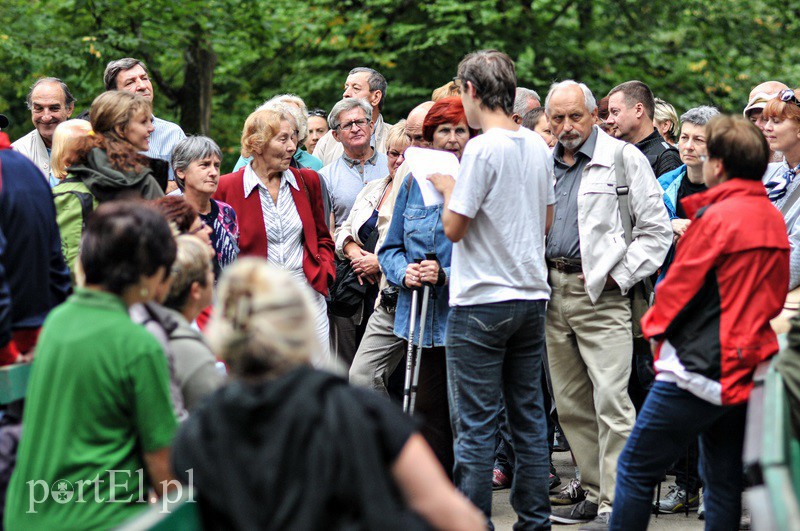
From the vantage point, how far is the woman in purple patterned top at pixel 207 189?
601 cm

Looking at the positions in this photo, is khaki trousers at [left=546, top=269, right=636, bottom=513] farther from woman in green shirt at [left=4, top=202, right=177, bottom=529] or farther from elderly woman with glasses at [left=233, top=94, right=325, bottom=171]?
woman in green shirt at [left=4, top=202, right=177, bottom=529]

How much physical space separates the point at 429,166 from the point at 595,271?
1.08m

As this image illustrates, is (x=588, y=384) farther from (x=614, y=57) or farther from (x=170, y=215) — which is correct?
(x=614, y=57)

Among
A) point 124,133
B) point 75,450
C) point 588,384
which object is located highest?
point 124,133

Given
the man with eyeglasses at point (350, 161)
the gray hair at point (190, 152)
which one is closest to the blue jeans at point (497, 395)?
the gray hair at point (190, 152)

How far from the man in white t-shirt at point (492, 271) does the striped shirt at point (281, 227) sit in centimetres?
182

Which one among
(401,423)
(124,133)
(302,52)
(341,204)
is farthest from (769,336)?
(302,52)

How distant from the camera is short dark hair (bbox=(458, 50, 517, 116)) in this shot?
5.03m

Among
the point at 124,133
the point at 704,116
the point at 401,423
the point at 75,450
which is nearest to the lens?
the point at 401,423

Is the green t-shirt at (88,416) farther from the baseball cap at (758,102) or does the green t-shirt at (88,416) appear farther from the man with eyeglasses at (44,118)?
the baseball cap at (758,102)

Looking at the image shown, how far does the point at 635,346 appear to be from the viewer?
246 inches

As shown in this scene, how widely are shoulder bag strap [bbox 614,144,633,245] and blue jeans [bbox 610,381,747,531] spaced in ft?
5.03

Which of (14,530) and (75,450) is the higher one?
(75,450)

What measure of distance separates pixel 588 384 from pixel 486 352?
1382 mm
